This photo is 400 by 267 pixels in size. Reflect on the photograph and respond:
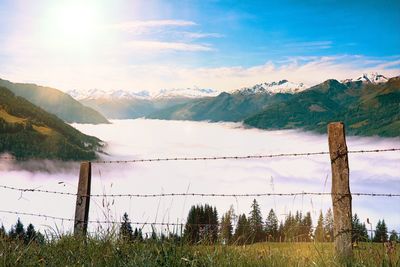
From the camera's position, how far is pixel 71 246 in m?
8.45

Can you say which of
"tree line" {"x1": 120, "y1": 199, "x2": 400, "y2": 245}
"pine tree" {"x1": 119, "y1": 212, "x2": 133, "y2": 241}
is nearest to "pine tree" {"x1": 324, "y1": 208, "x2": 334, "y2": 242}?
"tree line" {"x1": 120, "y1": 199, "x2": 400, "y2": 245}

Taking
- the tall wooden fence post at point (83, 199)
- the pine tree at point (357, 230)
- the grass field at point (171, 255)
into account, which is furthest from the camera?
the tall wooden fence post at point (83, 199)

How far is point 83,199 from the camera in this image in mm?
11953

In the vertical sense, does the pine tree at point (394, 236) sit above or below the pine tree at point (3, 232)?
above

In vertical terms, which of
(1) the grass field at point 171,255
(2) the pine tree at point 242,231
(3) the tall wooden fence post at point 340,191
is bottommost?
(1) the grass field at point 171,255

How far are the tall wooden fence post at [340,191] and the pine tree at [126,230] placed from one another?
3353 mm

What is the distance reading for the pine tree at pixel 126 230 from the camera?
8.58 meters

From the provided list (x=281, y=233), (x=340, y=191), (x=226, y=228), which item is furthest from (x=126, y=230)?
(x=340, y=191)

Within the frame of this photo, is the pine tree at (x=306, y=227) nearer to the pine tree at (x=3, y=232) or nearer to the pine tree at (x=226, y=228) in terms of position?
the pine tree at (x=226, y=228)

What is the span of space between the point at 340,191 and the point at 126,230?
12.2ft

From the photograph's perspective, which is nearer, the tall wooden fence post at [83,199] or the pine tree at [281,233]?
the pine tree at [281,233]

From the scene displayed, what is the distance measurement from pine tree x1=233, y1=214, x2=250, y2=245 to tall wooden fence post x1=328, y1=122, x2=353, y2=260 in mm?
1500

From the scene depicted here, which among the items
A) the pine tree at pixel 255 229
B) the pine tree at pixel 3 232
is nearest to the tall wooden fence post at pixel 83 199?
the pine tree at pixel 3 232

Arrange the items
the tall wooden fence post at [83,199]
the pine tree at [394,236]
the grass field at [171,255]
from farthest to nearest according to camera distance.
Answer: the tall wooden fence post at [83,199] < the pine tree at [394,236] < the grass field at [171,255]
